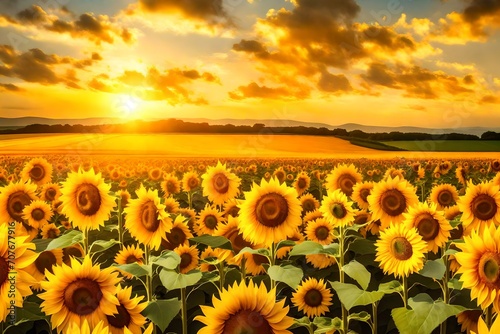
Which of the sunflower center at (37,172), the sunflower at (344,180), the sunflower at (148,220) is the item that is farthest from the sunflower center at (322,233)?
the sunflower center at (37,172)

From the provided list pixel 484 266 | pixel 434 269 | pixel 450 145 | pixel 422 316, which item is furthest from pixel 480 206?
pixel 450 145

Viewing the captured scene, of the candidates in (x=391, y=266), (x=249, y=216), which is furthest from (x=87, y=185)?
(x=391, y=266)

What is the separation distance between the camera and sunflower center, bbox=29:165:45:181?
9.88 meters

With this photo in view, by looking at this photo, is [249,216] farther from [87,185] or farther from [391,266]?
[87,185]

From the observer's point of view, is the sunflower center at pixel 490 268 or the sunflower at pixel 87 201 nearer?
the sunflower center at pixel 490 268

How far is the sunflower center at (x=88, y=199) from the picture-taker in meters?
5.54

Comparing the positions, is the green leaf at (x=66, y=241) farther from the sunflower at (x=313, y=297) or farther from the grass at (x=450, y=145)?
the grass at (x=450, y=145)

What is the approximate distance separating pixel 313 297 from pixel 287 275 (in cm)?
227

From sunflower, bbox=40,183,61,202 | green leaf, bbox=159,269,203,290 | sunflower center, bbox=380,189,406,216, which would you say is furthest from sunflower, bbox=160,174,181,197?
green leaf, bbox=159,269,203,290

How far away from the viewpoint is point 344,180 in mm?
8297

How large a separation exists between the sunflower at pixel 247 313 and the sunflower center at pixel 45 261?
3304 mm

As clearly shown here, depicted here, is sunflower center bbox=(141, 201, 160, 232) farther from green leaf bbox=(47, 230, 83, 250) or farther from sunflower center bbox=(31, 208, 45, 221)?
sunflower center bbox=(31, 208, 45, 221)

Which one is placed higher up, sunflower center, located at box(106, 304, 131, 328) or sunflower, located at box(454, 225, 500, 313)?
sunflower, located at box(454, 225, 500, 313)

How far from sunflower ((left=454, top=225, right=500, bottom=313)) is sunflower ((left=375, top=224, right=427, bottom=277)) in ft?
2.57
